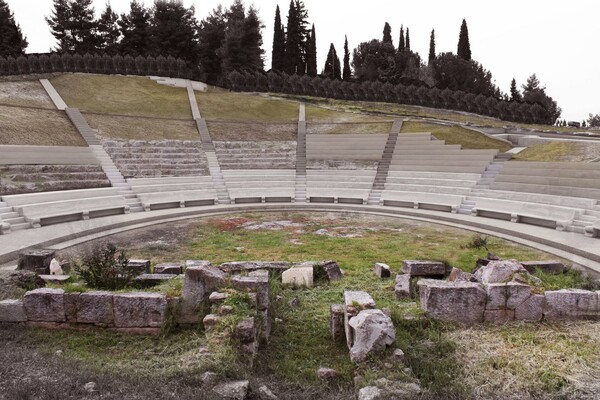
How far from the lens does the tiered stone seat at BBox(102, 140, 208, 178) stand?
24.2 meters

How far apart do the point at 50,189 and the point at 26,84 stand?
67.8ft

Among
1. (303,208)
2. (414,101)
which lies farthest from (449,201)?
(414,101)

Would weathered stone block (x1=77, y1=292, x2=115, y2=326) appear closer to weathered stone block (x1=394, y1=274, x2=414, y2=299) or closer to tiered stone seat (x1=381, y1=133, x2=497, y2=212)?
weathered stone block (x1=394, y1=274, x2=414, y2=299)

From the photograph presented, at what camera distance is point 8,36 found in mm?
54656

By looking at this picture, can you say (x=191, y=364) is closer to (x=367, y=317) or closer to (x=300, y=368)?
(x=300, y=368)

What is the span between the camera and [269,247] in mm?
13836

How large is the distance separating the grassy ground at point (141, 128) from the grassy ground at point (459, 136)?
619 inches

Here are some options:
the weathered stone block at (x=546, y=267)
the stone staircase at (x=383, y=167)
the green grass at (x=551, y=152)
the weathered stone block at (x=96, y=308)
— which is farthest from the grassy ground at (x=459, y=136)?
the weathered stone block at (x=96, y=308)

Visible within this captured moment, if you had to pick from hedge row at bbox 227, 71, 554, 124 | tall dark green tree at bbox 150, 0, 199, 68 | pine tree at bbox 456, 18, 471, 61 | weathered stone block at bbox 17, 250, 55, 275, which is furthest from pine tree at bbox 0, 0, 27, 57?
pine tree at bbox 456, 18, 471, 61

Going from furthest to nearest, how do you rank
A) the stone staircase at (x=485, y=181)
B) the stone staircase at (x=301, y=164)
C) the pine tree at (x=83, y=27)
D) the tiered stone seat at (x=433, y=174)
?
the pine tree at (x=83, y=27), the stone staircase at (x=301, y=164), the tiered stone seat at (x=433, y=174), the stone staircase at (x=485, y=181)

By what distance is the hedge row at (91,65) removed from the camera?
44688 millimetres

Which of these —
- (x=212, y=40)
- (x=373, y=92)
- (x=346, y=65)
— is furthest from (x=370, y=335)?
(x=346, y=65)

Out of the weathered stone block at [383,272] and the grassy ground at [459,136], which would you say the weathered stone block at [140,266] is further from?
the grassy ground at [459,136]

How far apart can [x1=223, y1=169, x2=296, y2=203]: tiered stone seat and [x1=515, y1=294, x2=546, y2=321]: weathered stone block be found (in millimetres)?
16978
